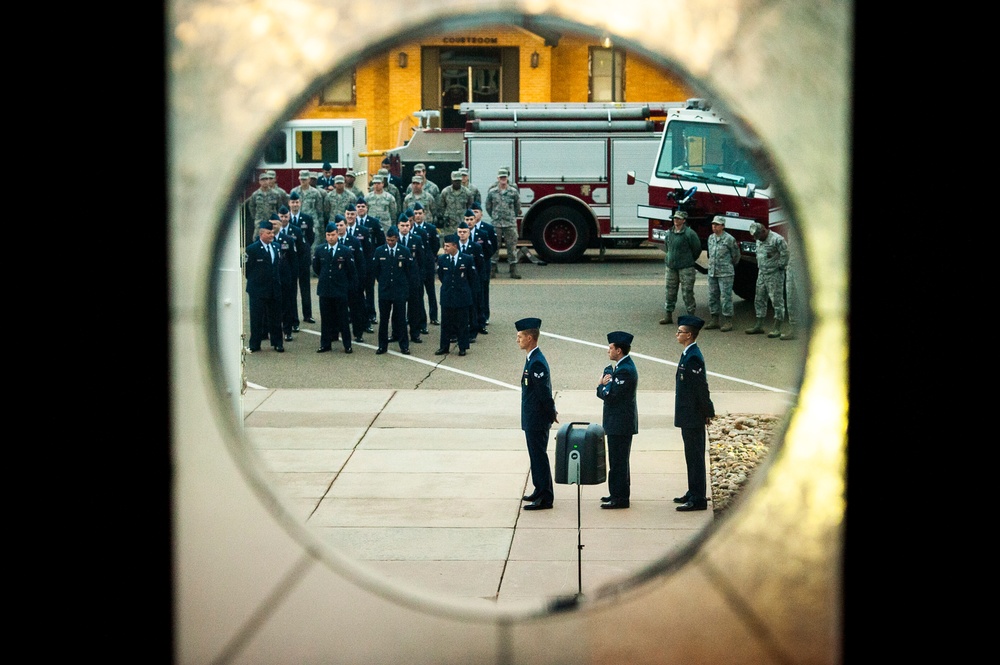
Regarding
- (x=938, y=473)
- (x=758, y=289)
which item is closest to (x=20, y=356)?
(x=938, y=473)

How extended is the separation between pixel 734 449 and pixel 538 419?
93.3 inches

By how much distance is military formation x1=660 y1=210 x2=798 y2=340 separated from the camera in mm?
14539

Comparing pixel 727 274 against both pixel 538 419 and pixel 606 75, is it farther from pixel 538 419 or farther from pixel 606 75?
pixel 606 75

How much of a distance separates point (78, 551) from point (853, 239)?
88.4 inches

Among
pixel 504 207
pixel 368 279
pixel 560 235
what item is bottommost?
pixel 368 279

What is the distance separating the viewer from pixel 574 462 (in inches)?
324

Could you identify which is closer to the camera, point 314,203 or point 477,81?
point 314,203

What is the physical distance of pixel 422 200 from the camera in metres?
20.7

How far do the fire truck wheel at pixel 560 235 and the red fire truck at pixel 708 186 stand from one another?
324 centimetres

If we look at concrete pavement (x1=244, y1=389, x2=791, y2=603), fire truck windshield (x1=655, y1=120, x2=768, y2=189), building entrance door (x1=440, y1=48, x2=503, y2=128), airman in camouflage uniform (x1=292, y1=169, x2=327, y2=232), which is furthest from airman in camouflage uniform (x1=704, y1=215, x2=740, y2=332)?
building entrance door (x1=440, y1=48, x2=503, y2=128)

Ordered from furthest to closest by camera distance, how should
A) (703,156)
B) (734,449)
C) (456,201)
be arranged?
(456,201), (703,156), (734,449)

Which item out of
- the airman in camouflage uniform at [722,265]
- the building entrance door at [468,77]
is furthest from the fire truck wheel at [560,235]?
the building entrance door at [468,77]

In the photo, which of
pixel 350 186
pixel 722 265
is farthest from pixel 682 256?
pixel 350 186

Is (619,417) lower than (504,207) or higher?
lower
